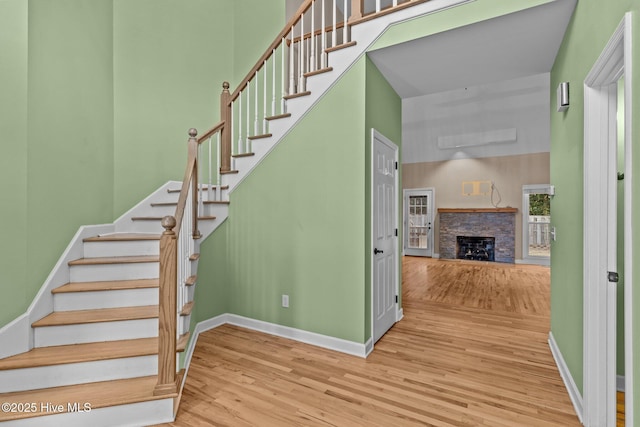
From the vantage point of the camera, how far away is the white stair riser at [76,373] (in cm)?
193

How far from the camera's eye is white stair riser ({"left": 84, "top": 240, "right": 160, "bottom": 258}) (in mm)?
2893

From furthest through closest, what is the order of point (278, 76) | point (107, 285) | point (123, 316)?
point (278, 76) → point (107, 285) → point (123, 316)

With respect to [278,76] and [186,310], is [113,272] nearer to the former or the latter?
[186,310]

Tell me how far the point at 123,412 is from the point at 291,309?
1.63 meters

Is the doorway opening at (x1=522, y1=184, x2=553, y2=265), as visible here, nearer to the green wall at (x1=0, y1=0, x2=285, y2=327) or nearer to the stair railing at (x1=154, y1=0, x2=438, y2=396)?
the stair railing at (x1=154, y1=0, x2=438, y2=396)

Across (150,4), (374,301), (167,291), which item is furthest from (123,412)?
(150,4)

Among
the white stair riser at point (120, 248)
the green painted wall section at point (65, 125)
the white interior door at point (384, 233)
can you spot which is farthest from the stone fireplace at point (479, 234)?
the green painted wall section at point (65, 125)

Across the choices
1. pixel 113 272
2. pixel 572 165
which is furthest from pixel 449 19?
pixel 113 272

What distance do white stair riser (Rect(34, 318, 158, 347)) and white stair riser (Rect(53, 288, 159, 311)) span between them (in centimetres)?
26

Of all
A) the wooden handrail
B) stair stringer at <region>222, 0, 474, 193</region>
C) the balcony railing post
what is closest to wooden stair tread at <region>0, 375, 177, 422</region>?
stair stringer at <region>222, 0, 474, 193</region>

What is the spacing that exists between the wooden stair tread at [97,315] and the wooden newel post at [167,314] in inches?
17.9

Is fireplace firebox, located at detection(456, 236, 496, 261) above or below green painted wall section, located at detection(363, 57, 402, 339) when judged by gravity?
below

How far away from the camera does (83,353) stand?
207 centimetres

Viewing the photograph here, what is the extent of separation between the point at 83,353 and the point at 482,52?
13.0 ft
